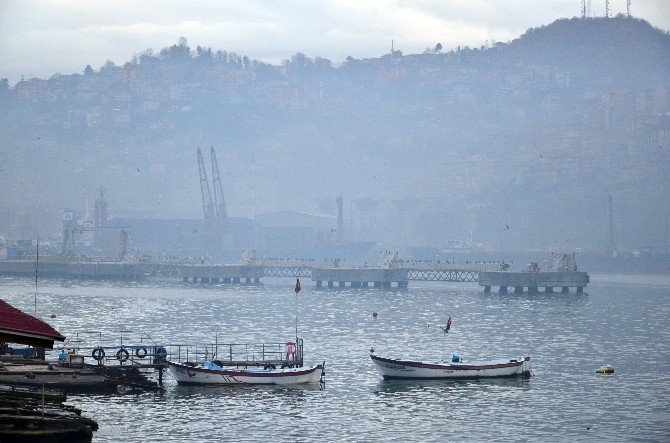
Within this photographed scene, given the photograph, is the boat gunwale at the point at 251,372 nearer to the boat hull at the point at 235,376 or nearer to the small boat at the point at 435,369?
the boat hull at the point at 235,376

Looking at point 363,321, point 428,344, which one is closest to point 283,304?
point 363,321

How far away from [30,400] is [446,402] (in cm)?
2304

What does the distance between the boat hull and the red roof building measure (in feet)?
96.0

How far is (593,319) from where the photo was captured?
125m

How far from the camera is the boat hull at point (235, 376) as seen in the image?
67338 mm

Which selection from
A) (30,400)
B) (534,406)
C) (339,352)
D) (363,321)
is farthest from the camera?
(363,321)

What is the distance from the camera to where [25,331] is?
3703 cm

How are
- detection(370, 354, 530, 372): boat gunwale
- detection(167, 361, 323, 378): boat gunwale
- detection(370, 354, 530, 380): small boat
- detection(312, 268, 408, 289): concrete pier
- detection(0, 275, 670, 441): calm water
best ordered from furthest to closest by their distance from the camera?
1. detection(312, 268, 408, 289): concrete pier
2. detection(370, 354, 530, 380): small boat
3. detection(370, 354, 530, 372): boat gunwale
4. detection(167, 361, 323, 378): boat gunwale
5. detection(0, 275, 670, 441): calm water

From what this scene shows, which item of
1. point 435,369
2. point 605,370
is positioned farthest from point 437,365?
point 605,370

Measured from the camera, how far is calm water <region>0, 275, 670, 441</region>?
57.4 meters

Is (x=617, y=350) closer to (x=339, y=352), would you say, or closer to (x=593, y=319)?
(x=339, y=352)

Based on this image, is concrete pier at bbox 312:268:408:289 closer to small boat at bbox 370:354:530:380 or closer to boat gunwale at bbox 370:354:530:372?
small boat at bbox 370:354:530:380

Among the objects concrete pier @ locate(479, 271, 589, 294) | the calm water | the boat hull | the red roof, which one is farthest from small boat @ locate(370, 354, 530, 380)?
concrete pier @ locate(479, 271, 589, 294)

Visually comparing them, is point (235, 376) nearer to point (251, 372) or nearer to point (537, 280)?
point (251, 372)
